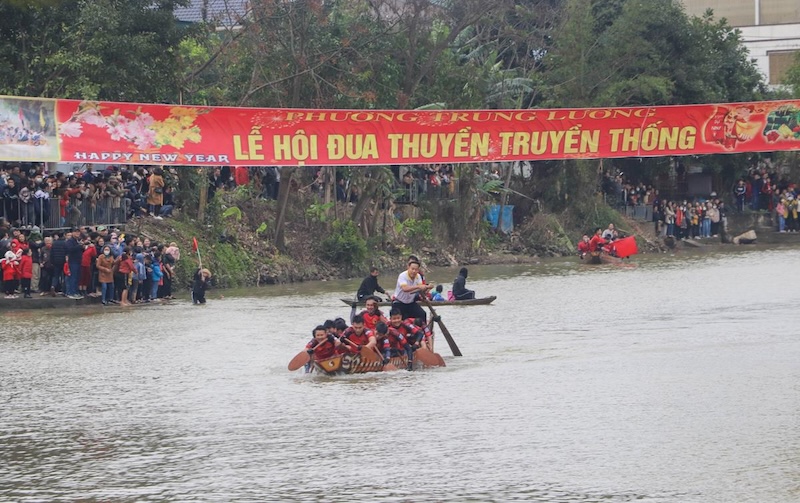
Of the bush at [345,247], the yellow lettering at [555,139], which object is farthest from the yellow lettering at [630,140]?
the bush at [345,247]

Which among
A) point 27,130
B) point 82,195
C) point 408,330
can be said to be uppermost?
point 27,130

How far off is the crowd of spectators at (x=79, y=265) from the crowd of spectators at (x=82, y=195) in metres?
0.51

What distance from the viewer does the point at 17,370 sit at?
69.6 ft

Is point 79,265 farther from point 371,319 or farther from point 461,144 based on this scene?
point 371,319

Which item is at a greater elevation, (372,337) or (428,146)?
(428,146)

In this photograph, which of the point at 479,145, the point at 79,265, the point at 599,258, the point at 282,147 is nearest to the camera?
the point at 79,265

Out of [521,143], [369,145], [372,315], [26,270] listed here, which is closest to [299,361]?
[372,315]

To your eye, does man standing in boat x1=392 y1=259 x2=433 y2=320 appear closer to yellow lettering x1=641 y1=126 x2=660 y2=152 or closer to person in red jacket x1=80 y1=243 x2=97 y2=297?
person in red jacket x1=80 y1=243 x2=97 y2=297

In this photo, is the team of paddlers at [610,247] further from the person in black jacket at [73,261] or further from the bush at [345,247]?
the person in black jacket at [73,261]

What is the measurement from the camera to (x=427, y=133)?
34.0m

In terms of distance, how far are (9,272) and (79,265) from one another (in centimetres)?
161

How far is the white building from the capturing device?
68.1 meters

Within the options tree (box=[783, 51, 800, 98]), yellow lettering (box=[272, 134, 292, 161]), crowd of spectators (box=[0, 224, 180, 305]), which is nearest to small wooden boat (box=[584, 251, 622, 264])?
yellow lettering (box=[272, 134, 292, 161])

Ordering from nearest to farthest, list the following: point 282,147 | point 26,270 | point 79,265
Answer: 1. point 26,270
2. point 79,265
3. point 282,147
